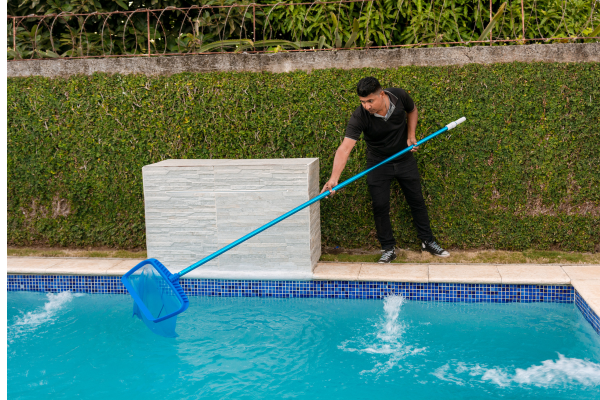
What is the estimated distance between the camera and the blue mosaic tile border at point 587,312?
3.92 meters

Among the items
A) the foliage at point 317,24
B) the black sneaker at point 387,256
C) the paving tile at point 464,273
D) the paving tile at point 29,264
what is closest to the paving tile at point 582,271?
the paving tile at point 464,273

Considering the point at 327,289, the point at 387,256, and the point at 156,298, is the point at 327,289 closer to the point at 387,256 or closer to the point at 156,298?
the point at 387,256

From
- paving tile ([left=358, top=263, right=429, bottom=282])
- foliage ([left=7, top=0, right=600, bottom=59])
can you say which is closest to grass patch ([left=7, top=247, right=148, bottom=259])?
foliage ([left=7, top=0, right=600, bottom=59])

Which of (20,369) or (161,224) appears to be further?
(161,224)

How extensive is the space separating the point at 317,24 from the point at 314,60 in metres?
0.83

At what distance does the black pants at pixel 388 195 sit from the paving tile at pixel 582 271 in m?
1.24

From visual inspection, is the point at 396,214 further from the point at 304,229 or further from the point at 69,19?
the point at 69,19

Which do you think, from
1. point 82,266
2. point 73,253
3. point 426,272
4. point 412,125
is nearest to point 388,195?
point 412,125

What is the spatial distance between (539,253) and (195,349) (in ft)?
11.2

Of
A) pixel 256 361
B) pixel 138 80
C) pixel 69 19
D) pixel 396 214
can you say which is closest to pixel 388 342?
pixel 256 361

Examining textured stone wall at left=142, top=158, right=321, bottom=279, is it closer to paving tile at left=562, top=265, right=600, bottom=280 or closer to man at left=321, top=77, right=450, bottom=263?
man at left=321, top=77, right=450, bottom=263

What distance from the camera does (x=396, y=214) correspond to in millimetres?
5754

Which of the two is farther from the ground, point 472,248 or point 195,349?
point 472,248

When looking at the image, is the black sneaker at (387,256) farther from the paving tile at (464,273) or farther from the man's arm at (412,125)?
the man's arm at (412,125)
